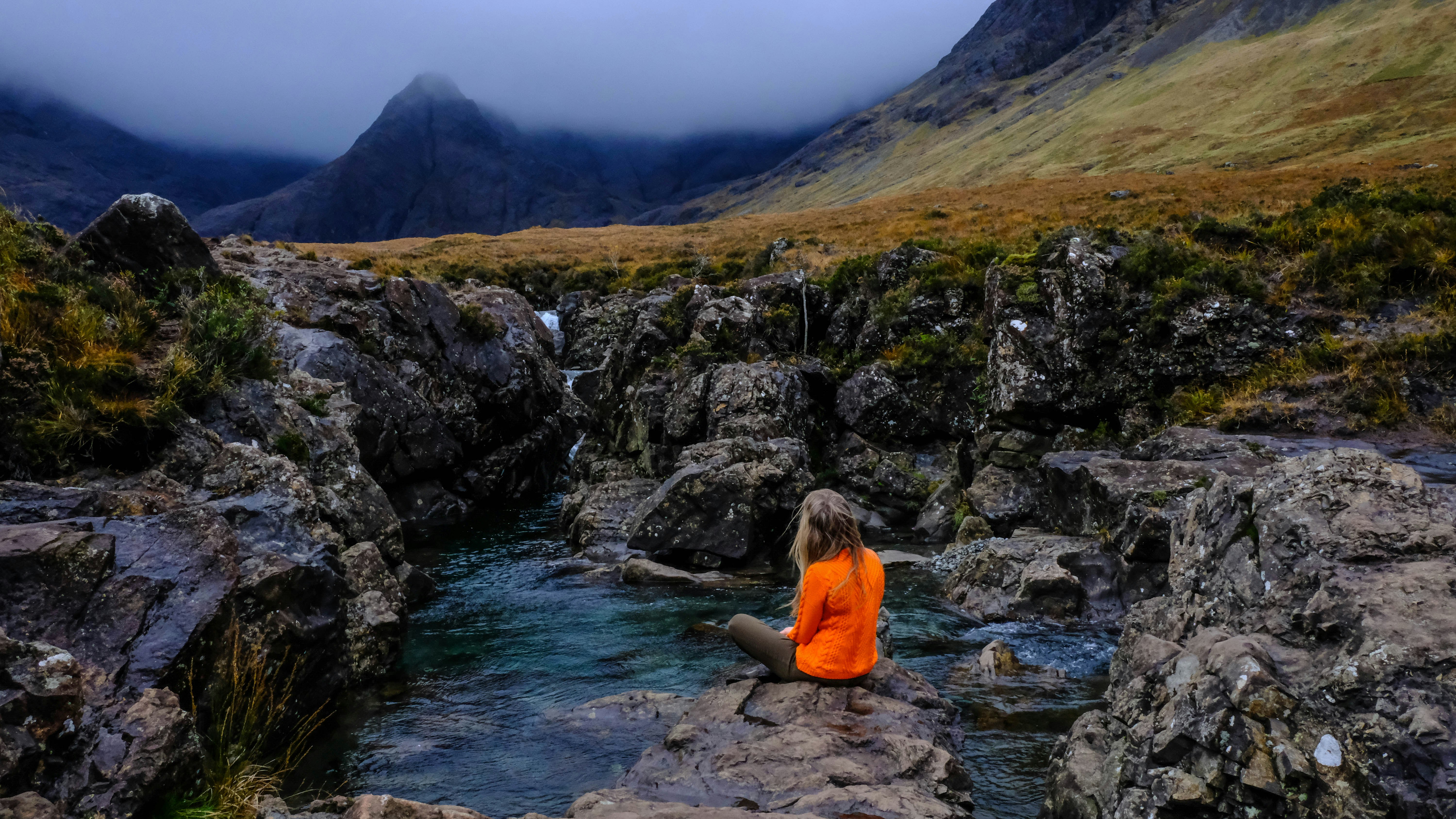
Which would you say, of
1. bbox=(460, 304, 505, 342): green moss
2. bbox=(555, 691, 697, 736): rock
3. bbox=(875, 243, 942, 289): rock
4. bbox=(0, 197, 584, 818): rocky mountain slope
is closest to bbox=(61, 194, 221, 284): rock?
bbox=(0, 197, 584, 818): rocky mountain slope

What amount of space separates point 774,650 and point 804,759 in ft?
5.45

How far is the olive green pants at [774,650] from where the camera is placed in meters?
8.24

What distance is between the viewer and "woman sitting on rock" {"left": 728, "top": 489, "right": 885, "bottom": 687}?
7.76m

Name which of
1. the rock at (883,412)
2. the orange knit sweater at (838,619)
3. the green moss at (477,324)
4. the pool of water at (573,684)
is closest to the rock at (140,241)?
the pool of water at (573,684)

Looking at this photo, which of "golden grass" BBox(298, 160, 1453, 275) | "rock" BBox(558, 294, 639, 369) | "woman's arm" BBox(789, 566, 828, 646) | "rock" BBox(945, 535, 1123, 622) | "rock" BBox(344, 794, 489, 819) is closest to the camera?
"rock" BBox(344, 794, 489, 819)

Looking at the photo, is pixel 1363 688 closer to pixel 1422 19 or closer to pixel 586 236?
pixel 586 236

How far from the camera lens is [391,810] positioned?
525cm

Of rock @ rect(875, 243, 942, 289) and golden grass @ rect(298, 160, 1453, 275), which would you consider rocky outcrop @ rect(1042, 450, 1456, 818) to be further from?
golden grass @ rect(298, 160, 1453, 275)

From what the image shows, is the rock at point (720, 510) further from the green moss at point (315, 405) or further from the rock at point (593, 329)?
the rock at point (593, 329)

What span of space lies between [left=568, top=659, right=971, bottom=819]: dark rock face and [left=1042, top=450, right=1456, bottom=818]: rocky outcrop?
1.19 metres

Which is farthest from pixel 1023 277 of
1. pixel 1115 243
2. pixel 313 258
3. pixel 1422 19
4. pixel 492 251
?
pixel 1422 19

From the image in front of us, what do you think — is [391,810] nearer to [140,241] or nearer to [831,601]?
[831,601]

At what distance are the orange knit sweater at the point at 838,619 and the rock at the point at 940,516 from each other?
13.9 meters

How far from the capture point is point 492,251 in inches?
2571
